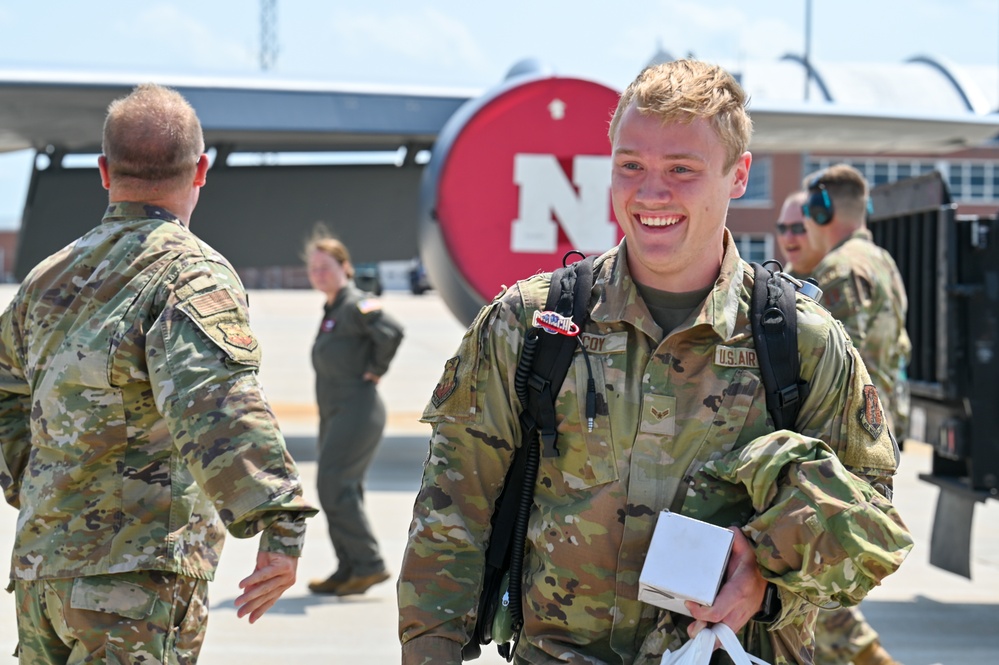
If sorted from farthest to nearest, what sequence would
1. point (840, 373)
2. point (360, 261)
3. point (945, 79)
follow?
point (945, 79), point (360, 261), point (840, 373)

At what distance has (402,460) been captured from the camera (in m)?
10.8

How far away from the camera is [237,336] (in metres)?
2.85

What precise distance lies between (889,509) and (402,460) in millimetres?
8867

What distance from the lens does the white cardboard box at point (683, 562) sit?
2049mm

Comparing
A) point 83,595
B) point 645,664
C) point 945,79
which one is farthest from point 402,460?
point 945,79

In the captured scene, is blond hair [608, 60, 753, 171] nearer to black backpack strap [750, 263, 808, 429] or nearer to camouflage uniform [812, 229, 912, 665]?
black backpack strap [750, 263, 808, 429]

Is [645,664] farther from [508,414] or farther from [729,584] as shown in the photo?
[508,414]

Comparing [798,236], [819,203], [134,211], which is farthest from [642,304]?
[798,236]

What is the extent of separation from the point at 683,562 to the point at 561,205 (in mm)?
6065

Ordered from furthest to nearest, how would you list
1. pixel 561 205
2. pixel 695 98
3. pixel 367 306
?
1. pixel 561 205
2. pixel 367 306
3. pixel 695 98

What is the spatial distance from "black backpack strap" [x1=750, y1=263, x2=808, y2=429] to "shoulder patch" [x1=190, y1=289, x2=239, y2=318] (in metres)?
1.29

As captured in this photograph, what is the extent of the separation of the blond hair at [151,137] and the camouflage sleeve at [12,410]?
49 cm

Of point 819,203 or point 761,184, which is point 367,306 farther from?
point 761,184

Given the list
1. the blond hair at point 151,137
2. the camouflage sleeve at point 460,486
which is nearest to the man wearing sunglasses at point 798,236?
the blond hair at point 151,137
